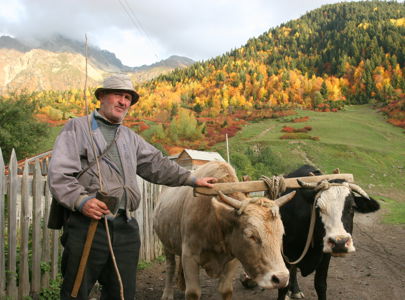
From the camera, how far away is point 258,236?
9.66ft

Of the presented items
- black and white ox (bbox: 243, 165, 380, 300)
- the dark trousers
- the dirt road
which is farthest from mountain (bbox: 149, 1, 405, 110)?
the dark trousers

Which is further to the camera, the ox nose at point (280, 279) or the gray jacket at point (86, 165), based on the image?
the ox nose at point (280, 279)

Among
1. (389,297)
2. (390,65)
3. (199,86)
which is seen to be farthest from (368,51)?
(389,297)

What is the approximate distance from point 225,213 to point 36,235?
271 centimetres

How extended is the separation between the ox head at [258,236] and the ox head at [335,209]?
118cm

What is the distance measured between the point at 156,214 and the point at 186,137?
157 ft

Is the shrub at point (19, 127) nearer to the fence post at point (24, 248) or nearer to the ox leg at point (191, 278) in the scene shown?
the fence post at point (24, 248)

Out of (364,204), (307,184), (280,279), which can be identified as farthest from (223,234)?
(364,204)

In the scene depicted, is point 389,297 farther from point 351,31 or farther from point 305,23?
point 305,23

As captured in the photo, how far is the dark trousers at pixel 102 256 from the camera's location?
265 cm

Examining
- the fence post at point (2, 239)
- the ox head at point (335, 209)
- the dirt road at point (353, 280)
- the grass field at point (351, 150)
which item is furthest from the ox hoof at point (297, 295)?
the grass field at point (351, 150)

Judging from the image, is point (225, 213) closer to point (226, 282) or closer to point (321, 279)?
point (226, 282)

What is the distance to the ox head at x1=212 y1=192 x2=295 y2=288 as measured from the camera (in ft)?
9.34

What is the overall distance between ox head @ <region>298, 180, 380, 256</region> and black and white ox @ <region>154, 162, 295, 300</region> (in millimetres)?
1010
